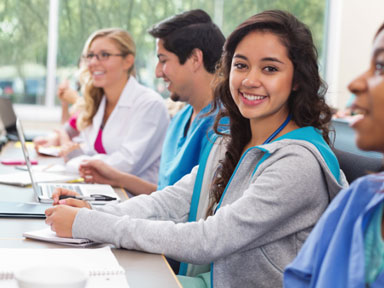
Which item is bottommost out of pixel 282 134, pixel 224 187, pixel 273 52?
pixel 224 187

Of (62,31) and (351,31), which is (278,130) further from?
(351,31)

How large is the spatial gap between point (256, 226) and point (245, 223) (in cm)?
3

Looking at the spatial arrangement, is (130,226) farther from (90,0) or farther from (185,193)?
(90,0)

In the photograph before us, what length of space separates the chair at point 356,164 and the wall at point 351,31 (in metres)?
4.37

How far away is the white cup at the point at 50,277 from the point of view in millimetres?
697

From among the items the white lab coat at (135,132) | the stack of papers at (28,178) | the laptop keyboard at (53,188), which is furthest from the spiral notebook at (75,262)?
the white lab coat at (135,132)

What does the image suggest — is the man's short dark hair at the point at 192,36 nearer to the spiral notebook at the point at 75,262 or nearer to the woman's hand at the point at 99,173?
the woman's hand at the point at 99,173

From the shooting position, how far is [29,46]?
5125 millimetres

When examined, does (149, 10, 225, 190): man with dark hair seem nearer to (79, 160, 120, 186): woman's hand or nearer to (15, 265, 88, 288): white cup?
(79, 160, 120, 186): woman's hand

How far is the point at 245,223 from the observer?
3.88 ft

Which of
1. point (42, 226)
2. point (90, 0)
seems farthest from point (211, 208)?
point (90, 0)

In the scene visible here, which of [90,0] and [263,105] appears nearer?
[263,105]

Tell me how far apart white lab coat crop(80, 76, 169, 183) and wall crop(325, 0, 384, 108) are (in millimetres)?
3354

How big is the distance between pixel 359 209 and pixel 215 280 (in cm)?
53
